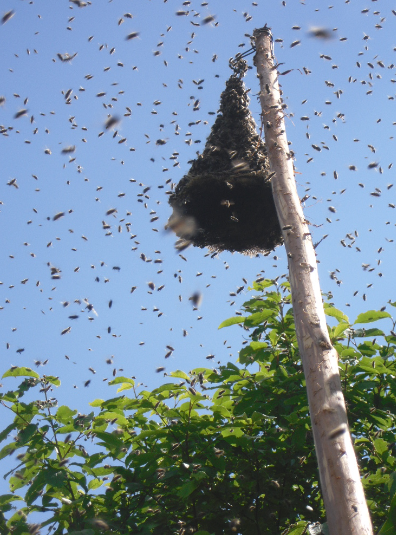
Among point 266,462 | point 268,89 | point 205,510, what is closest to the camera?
point 205,510

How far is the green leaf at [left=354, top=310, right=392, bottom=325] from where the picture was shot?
4082mm

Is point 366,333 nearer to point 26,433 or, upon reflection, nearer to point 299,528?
point 299,528

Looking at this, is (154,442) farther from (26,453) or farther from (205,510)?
(26,453)

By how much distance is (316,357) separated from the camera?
146 inches

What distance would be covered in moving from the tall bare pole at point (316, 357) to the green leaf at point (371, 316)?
0.39 m

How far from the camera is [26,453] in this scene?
381 centimetres

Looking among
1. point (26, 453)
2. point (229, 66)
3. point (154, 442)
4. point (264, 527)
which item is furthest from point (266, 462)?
point (229, 66)

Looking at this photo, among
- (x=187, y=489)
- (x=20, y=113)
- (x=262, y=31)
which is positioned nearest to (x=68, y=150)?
(x=20, y=113)

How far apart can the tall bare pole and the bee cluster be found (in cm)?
49

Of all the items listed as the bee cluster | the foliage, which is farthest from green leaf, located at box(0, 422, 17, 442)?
the bee cluster

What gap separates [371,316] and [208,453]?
5.79 ft

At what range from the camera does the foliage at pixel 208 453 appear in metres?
3.67

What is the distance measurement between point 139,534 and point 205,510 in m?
0.58

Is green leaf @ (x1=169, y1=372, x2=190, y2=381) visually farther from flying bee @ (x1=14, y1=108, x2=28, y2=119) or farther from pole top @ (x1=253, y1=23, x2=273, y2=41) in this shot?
flying bee @ (x1=14, y1=108, x2=28, y2=119)
